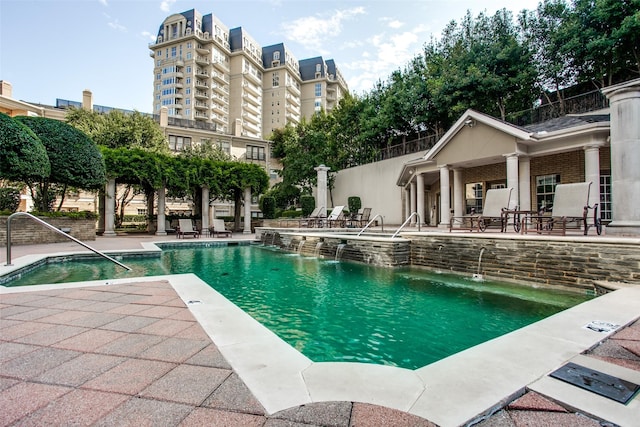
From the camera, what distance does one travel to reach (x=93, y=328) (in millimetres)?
2893

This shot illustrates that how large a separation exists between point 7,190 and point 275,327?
1813 centimetres

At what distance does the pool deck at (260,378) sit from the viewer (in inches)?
61.5

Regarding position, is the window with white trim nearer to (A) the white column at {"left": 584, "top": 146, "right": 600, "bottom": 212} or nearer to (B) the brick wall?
(A) the white column at {"left": 584, "top": 146, "right": 600, "bottom": 212}

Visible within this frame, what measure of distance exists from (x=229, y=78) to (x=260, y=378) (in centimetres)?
6620

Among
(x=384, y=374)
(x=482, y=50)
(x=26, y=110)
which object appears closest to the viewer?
(x=384, y=374)

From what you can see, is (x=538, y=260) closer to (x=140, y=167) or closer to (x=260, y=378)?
(x=260, y=378)

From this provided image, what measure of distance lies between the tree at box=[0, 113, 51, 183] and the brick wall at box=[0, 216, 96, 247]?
1.70 m

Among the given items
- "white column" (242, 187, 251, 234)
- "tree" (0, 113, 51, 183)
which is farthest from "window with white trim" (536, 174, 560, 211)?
"tree" (0, 113, 51, 183)

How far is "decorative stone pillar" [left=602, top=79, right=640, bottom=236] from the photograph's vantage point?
709 cm

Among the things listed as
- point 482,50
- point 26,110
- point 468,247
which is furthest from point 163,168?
point 482,50

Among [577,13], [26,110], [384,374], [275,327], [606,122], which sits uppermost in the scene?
[577,13]

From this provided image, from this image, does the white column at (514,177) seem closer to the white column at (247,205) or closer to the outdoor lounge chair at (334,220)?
the outdoor lounge chair at (334,220)

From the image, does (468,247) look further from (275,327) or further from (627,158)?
(275,327)

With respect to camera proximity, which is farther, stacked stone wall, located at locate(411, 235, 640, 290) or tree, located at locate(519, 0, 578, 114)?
tree, located at locate(519, 0, 578, 114)
